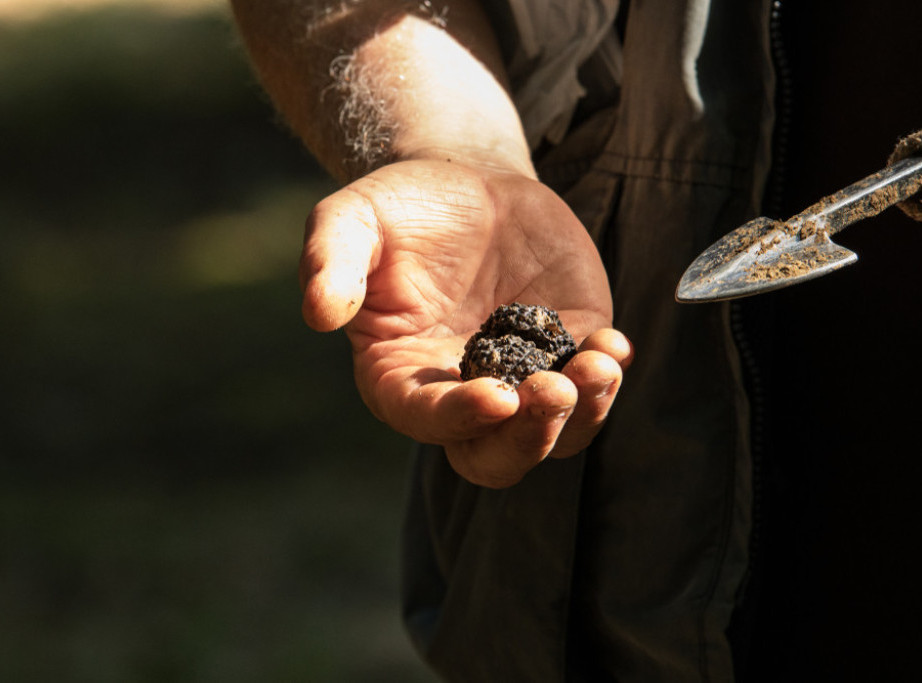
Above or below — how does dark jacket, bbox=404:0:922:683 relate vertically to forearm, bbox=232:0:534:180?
below

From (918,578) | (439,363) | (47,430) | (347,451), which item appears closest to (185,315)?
(47,430)

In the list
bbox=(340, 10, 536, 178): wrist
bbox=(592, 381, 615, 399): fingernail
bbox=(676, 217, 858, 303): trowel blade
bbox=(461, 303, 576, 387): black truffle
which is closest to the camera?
bbox=(676, 217, 858, 303): trowel blade

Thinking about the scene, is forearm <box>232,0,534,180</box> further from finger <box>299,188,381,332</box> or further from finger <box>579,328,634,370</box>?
finger <box>579,328,634,370</box>

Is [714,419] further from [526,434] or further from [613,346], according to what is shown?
[526,434]

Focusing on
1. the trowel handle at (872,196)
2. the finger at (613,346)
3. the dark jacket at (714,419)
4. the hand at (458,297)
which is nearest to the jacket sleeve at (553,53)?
the dark jacket at (714,419)

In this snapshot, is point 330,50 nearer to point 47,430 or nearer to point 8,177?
point 47,430

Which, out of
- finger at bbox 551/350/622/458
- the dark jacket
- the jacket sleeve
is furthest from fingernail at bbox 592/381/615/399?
the jacket sleeve

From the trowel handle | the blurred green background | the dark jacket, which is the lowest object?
the blurred green background

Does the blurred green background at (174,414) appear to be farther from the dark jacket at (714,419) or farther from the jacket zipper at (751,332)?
the jacket zipper at (751,332)

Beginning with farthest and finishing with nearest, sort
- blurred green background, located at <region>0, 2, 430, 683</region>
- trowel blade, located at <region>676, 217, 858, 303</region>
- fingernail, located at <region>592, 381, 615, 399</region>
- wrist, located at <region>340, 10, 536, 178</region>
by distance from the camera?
blurred green background, located at <region>0, 2, 430, 683</region> → wrist, located at <region>340, 10, 536, 178</region> → fingernail, located at <region>592, 381, 615, 399</region> → trowel blade, located at <region>676, 217, 858, 303</region>
